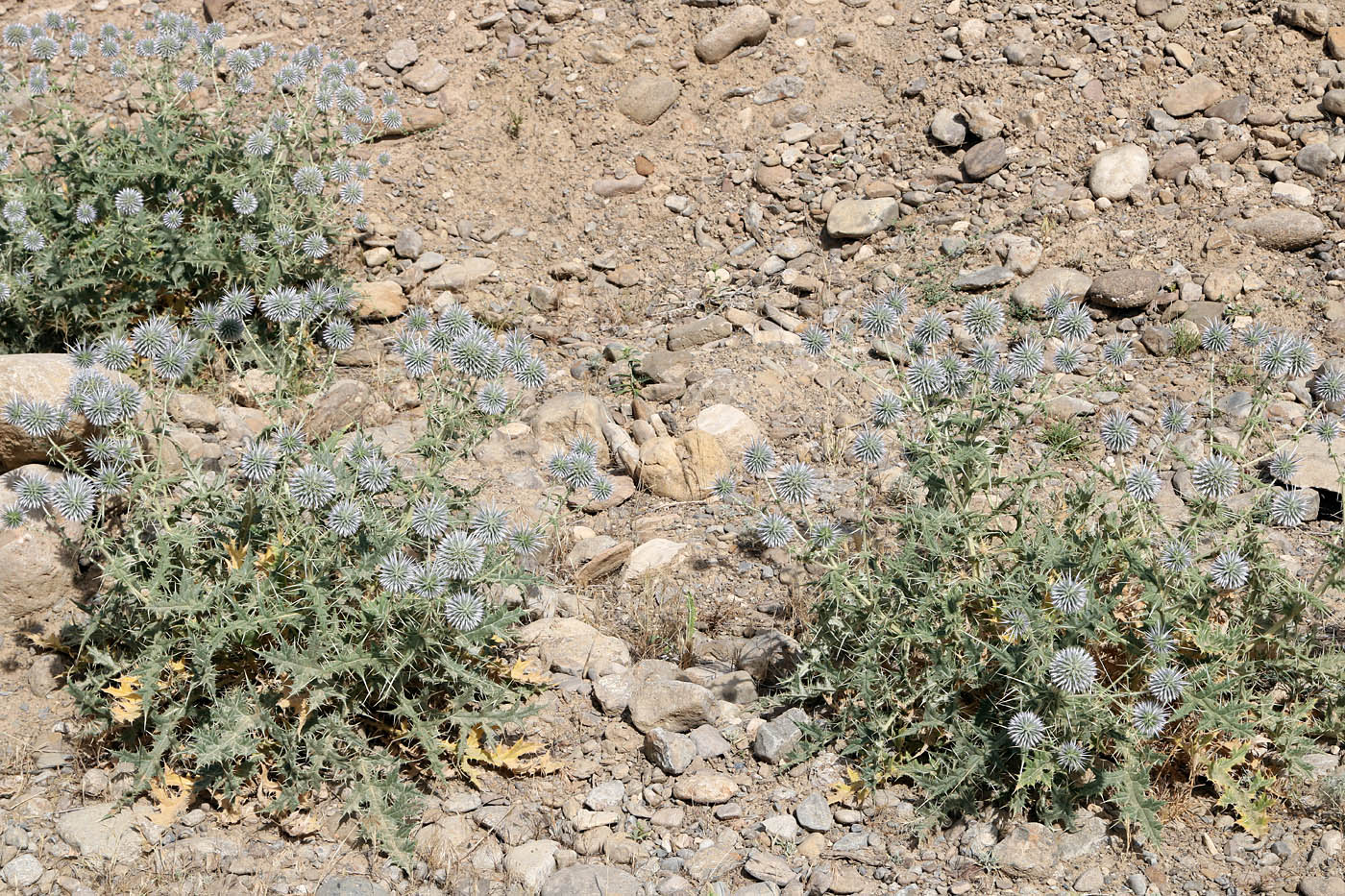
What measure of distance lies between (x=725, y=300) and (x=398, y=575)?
3.50 m

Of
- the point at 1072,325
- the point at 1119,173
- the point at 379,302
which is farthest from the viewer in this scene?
the point at 379,302

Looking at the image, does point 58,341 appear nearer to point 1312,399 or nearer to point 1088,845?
point 1088,845

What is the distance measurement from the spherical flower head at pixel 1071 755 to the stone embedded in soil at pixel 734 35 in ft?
18.4

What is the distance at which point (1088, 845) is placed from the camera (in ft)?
11.4

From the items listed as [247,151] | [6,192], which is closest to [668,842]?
[247,151]

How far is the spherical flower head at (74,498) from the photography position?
373cm

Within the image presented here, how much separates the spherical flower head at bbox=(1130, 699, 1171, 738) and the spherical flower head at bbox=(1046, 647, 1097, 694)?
0.15 meters

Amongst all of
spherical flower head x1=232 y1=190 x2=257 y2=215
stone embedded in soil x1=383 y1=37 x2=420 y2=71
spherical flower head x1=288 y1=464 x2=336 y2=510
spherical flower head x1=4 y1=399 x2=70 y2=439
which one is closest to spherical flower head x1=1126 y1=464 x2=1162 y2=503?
spherical flower head x1=288 y1=464 x2=336 y2=510

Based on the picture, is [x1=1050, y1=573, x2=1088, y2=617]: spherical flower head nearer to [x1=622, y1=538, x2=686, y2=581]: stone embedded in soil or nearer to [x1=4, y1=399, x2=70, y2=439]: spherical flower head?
[x1=622, y1=538, x2=686, y2=581]: stone embedded in soil

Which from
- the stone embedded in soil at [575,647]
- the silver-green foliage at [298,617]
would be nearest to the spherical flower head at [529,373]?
the silver-green foliage at [298,617]

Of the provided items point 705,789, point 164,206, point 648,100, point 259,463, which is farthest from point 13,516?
point 648,100

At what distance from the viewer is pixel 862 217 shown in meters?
6.72

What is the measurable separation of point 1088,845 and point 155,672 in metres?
2.84

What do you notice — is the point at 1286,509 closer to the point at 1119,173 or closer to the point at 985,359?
the point at 985,359
